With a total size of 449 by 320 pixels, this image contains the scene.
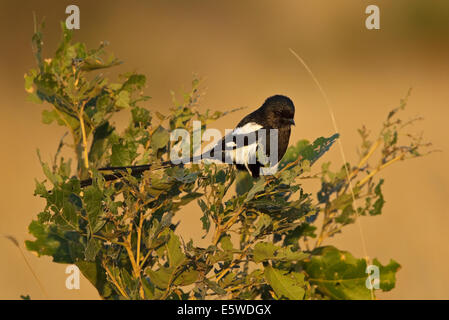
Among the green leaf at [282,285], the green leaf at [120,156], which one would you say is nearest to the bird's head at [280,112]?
the green leaf at [120,156]

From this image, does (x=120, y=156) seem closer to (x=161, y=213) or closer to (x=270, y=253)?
(x=161, y=213)

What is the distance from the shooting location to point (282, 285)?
5.91 ft

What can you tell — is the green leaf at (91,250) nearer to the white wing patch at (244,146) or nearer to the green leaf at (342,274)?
the green leaf at (342,274)

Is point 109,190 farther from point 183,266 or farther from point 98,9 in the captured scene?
point 98,9

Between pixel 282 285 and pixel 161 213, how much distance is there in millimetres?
459

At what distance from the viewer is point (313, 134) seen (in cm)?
598

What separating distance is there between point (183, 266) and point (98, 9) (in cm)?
717

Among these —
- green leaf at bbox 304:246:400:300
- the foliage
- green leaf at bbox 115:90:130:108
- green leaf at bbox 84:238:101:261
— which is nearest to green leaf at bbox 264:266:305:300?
the foliage

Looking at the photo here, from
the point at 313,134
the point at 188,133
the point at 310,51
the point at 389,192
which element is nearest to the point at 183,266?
the point at 188,133

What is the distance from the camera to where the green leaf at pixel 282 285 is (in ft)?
5.87

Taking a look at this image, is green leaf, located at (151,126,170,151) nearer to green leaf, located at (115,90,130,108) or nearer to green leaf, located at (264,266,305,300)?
green leaf, located at (115,90,130,108)

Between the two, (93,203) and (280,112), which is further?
(280,112)

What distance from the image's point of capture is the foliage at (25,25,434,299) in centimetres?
167

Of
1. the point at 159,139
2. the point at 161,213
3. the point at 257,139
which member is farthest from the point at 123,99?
the point at 257,139
